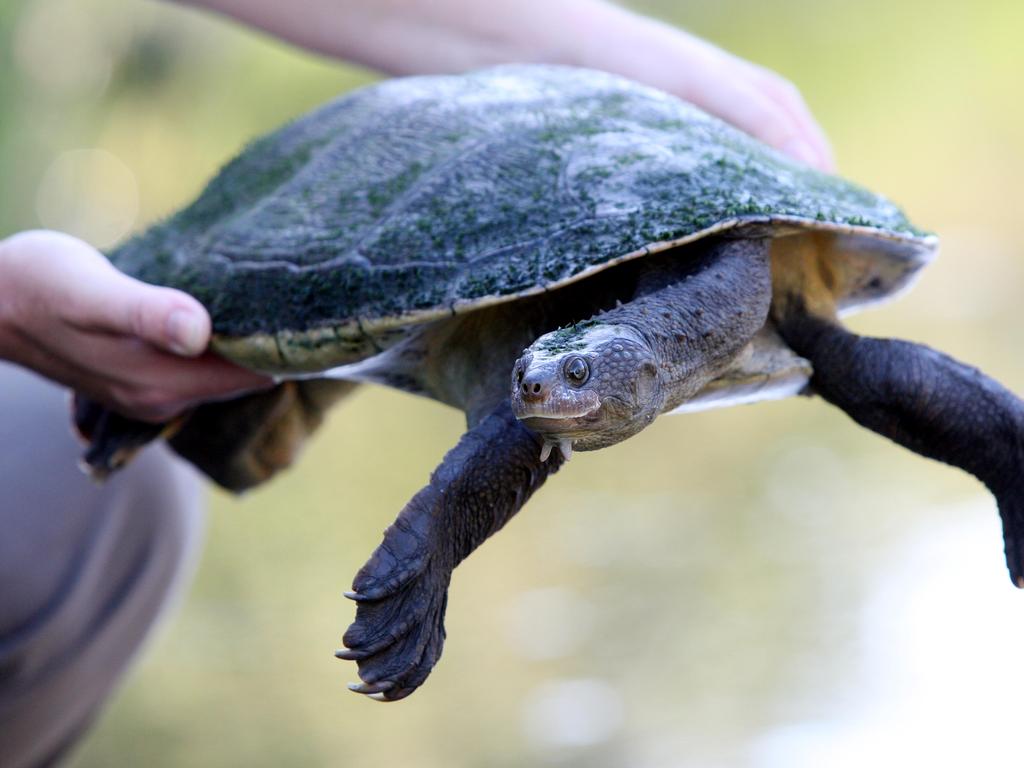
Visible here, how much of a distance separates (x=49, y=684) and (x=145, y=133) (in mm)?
5113

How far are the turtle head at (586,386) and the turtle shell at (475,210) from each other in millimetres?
137

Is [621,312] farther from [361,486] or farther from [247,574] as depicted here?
[361,486]

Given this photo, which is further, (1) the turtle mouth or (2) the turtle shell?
(2) the turtle shell

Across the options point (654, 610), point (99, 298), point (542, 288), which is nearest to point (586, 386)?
point (542, 288)

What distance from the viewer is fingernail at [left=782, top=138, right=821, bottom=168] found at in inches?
59.0

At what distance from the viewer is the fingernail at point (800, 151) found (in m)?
1.50

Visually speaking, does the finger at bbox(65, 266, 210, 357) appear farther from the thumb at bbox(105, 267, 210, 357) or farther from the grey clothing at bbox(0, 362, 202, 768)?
the grey clothing at bbox(0, 362, 202, 768)

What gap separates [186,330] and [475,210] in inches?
14.8

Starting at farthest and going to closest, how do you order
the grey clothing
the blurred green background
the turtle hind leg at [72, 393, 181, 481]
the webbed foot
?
the blurred green background
the grey clothing
the turtle hind leg at [72, 393, 181, 481]
the webbed foot

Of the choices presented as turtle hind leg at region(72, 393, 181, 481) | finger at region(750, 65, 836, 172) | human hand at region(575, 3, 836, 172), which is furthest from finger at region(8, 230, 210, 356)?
finger at region(750, 65, 836, 172)

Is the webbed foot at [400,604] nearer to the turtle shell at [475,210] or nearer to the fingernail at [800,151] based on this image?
the turtle shell at [475,210]

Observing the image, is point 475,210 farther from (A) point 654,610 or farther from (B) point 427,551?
(A) point 654,610

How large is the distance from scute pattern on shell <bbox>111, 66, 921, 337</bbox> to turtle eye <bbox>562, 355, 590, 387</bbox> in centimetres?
18

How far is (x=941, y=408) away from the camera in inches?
45.9
